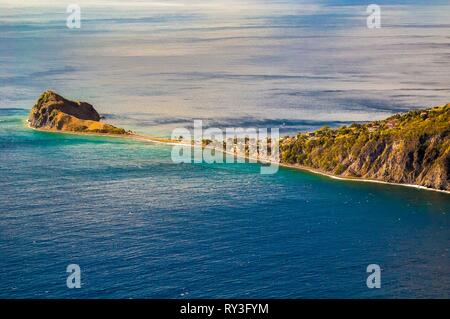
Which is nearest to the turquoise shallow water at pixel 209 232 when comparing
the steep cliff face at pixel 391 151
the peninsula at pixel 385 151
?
the peninsula at pixel 385 151

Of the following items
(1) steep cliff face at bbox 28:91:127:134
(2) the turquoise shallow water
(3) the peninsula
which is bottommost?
(2) the turquoise shallow water

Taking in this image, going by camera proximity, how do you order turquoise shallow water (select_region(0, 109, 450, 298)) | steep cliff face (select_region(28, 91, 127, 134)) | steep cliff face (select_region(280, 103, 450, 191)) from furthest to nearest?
1. steep cliff face (select_region(28, 91, 127, 134))
2. steep cliff face (select_region(280, 103, 450, 191))
3. turquoise shallow water (select_region(0, 109, 450, 298))

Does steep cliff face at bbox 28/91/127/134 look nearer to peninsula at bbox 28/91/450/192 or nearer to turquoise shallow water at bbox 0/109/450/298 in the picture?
turquoise shallow water at bbox 0/109/450/298

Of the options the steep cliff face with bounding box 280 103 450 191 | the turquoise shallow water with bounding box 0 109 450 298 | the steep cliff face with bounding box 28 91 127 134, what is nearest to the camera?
the turquoise shallow water with bounding box 0 109 450 298

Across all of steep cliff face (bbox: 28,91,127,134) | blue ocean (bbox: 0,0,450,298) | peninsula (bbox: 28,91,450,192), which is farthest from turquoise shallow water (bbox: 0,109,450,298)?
steep cliff face (bbox: 28,91,127,134)

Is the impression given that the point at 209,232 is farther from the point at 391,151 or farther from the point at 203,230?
the point at 391,151

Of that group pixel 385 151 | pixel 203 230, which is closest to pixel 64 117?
pixel 385 151
